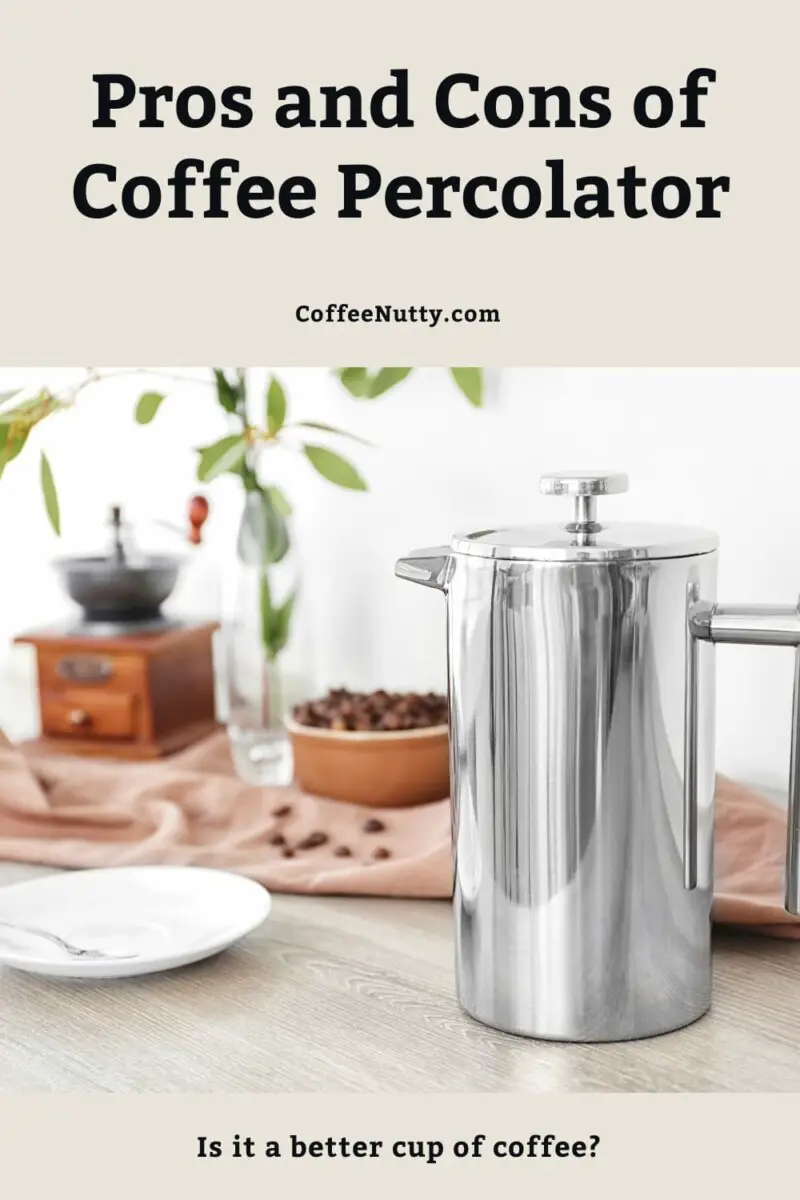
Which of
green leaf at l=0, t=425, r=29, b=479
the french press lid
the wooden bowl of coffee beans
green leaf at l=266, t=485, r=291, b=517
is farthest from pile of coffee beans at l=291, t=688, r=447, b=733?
the french press lid

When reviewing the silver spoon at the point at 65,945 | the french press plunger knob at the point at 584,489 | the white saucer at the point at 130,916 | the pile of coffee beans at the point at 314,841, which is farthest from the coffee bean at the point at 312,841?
the french press plunger knob at the point at 584,489

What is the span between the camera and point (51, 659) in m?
1.46

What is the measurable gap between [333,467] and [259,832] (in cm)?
37

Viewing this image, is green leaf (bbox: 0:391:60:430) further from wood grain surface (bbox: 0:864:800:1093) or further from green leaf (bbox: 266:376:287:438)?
wood grain surface (bbox: 0:864:800:1093)

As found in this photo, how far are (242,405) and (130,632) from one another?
27cm

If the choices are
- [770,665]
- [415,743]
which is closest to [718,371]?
[770,665]

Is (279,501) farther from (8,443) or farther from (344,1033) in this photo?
(344,1033)

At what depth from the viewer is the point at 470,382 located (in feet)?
4.22

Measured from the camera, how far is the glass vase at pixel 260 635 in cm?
137

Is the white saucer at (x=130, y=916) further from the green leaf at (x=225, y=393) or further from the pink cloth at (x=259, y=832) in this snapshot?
the green leaf at (x=225, y=393)

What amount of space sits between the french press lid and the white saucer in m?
0.31

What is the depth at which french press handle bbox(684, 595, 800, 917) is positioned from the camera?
74 centimetres

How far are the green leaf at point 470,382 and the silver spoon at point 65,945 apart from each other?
0.62 metres

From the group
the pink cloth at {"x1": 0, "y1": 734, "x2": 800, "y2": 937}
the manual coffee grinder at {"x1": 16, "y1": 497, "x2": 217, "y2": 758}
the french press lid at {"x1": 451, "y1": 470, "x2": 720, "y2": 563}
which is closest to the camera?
the french press lid at {"x1": 451, "y1": 470, "x2": 720, "y2": 563}
